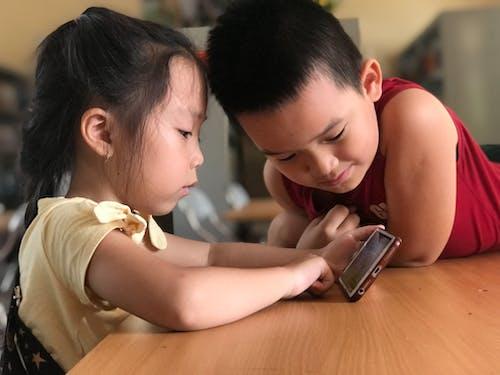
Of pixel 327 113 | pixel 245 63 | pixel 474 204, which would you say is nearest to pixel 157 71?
pixel 245 63

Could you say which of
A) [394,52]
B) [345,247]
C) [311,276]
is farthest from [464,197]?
[394,52]

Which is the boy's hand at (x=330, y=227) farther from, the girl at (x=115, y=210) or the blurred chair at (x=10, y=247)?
the blurred chair at (x=10, y=247)

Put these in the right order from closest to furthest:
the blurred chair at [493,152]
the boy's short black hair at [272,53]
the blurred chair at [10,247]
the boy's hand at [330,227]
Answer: the boy's short black hair at [272,53] → the boy's hand at [330,227] → the blurred chair at [493,152] → the blurred chair at [10,247]

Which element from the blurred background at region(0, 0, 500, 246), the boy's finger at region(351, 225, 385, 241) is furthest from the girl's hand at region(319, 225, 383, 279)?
the blurred background at region(0, 0, 500, 246)

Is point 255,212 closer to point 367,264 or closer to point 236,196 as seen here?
point 236,196

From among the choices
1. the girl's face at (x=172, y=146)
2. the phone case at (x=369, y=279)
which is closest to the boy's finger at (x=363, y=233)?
the phone case at (x=369, y=279)

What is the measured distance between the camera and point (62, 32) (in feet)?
2.55

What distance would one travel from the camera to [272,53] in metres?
0.75

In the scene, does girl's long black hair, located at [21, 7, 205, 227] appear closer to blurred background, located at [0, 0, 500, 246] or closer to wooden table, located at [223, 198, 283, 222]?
blurred background, located at [0, 0, 500, 246]

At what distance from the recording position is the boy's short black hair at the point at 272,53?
75 cm

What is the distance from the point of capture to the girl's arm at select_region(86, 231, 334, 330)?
539 mm

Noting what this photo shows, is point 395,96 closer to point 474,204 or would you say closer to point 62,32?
point 474,204

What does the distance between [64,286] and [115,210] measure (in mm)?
95

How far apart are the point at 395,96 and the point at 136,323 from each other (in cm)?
48
